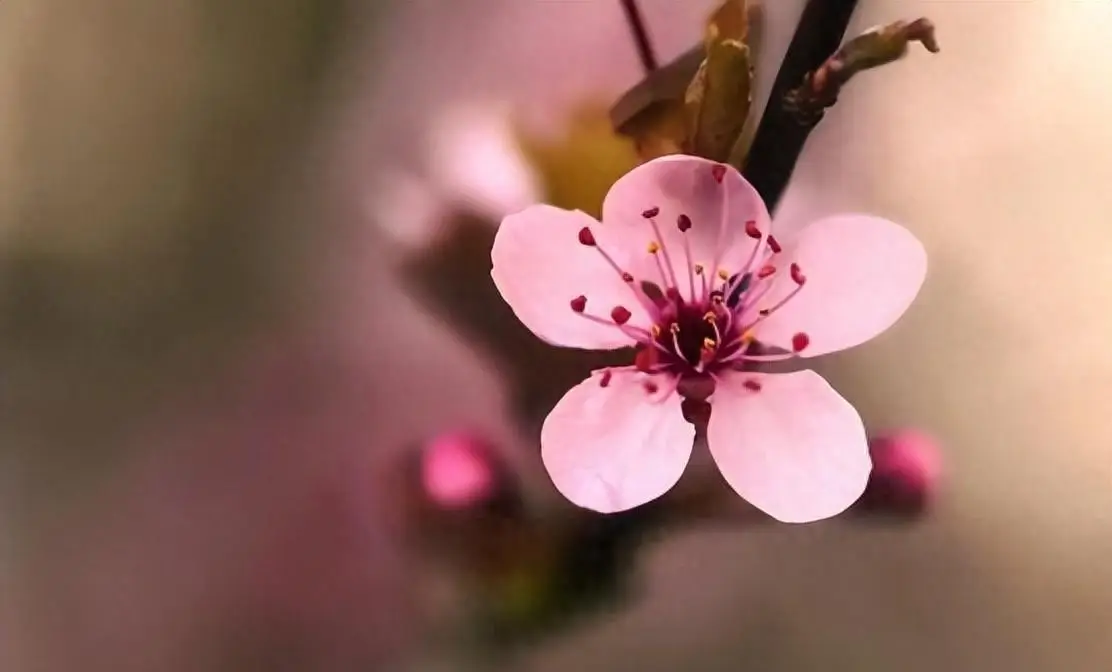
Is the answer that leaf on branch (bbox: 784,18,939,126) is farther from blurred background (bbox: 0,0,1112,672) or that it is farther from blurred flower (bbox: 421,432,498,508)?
blurred flower (bbox: 421,432,498,508)

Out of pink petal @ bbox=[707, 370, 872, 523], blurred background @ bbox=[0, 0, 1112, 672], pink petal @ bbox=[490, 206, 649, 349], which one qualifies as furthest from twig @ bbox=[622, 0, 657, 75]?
pink petal @ bbox=[707, 370, 872, 523]

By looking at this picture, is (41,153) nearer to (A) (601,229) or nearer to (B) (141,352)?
(B) (141,352)

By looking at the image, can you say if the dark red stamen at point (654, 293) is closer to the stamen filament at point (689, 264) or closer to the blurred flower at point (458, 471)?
the stamen filament at point (689, 264)

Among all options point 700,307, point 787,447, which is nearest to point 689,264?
point 700,307

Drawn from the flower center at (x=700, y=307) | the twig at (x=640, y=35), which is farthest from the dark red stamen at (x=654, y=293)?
the twig at (x=640, y=35)

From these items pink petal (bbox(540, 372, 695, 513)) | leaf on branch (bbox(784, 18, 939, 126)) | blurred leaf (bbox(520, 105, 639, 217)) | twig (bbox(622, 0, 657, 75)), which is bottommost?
pink petal (bbox(540, 372, 695, 513))

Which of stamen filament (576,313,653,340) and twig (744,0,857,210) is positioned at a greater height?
twig (744,0,857,210)
